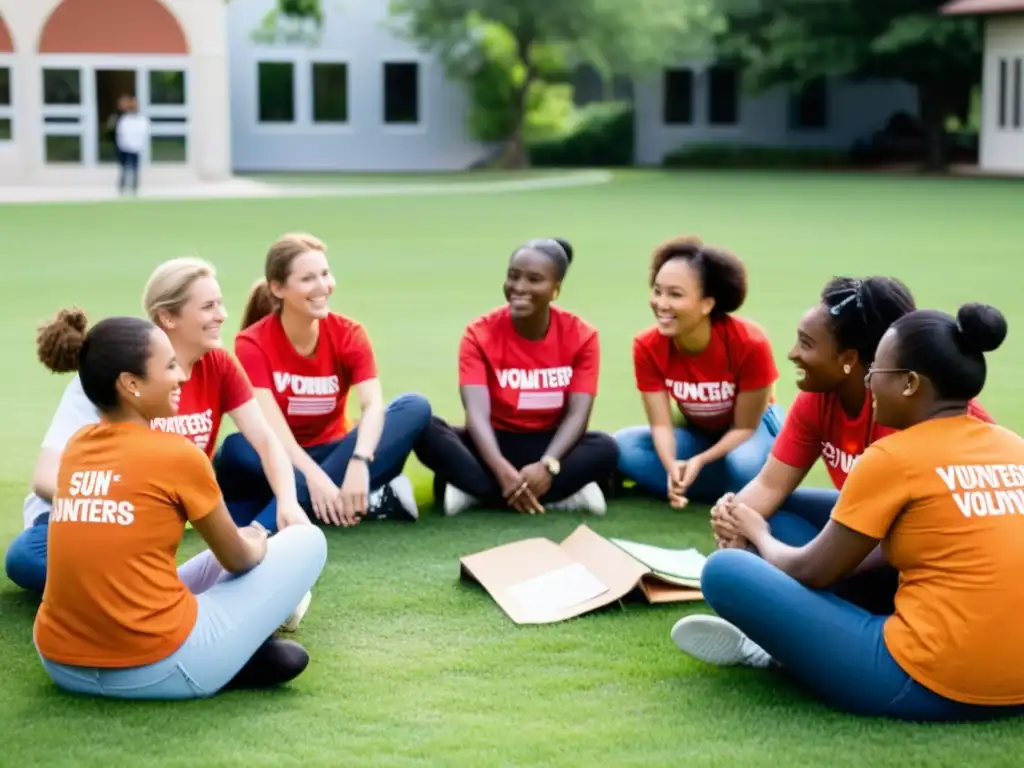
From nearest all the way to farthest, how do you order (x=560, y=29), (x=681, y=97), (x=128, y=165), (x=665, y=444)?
(x=665, y=444)
(x=128, y=165)
(x=560, y=29)
(x=681, y=97)

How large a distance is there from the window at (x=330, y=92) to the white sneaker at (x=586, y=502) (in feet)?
117

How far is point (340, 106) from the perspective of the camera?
4203 cm

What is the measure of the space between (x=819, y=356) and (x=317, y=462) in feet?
8.40

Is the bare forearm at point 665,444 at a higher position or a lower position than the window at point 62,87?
lower

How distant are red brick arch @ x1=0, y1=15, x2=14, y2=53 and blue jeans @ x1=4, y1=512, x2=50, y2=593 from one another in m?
29.9

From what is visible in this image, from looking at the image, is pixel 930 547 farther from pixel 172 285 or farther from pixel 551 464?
pixel 551 464

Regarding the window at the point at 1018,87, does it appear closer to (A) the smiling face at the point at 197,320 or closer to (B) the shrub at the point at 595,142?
(B) the shrub at the point at 595,142

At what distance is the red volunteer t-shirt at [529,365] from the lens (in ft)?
23.5

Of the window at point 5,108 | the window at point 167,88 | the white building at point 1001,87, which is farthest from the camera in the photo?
the white building at point 1001,87

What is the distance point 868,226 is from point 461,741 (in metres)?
18.5

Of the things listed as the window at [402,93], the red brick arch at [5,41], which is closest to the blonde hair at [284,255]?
the red brick arch at [5,41]

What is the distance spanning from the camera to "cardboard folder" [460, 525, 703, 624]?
215 inches

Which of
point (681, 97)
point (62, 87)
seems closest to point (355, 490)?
point (62, 87)

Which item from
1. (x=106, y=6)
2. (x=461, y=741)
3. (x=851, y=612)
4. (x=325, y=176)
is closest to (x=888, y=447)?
(x=851, y=612)
